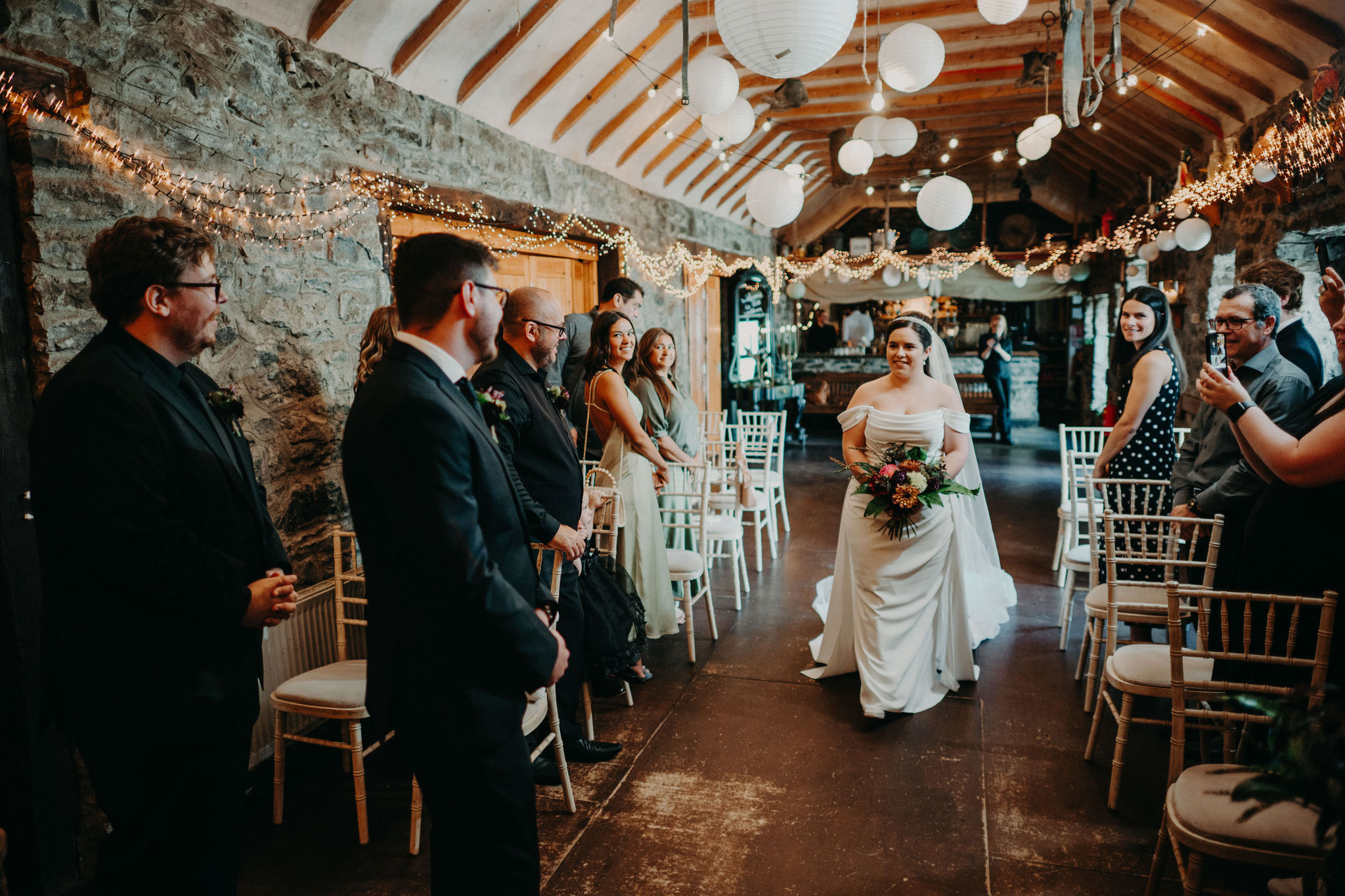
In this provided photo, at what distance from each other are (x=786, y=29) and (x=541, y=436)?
159 centimetres

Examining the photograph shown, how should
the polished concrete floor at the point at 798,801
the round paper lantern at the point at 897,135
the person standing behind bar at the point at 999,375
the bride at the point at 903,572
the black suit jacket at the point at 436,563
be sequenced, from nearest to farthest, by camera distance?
the black suit jacket at the point at 436,563
the polished concrete floor at the point at 798,801
the bride at the point at 903,572
the round paper lantern at the point at 897,135
the person standing behind bar at the point at 999,375

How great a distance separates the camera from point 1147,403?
3611 millimetres

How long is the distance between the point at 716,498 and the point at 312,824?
300 cm

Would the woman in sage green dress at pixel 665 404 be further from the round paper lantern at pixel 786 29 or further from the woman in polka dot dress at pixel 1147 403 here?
the woman in polka dot dress at pixel 1147 403

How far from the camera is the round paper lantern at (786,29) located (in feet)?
8.29

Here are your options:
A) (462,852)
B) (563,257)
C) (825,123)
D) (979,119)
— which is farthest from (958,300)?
(462,852)

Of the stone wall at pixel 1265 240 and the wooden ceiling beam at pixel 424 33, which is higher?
the wooden ceiling beam at pixel 424 33

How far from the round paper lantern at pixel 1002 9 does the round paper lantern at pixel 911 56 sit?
24 cm

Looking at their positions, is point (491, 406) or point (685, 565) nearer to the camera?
point (491, 406)

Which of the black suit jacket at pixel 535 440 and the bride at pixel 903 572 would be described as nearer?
the black suit jacket at pixel 535 440

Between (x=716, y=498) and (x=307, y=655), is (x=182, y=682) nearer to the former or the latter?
(x=307, y=655)

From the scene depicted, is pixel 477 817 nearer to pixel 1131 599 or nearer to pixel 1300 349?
pixel 1131 599

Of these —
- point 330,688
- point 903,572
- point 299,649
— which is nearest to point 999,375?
point 903,572

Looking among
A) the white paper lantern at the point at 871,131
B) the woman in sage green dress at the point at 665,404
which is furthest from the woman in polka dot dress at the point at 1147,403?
the white paper lantern at the point at 871,131
